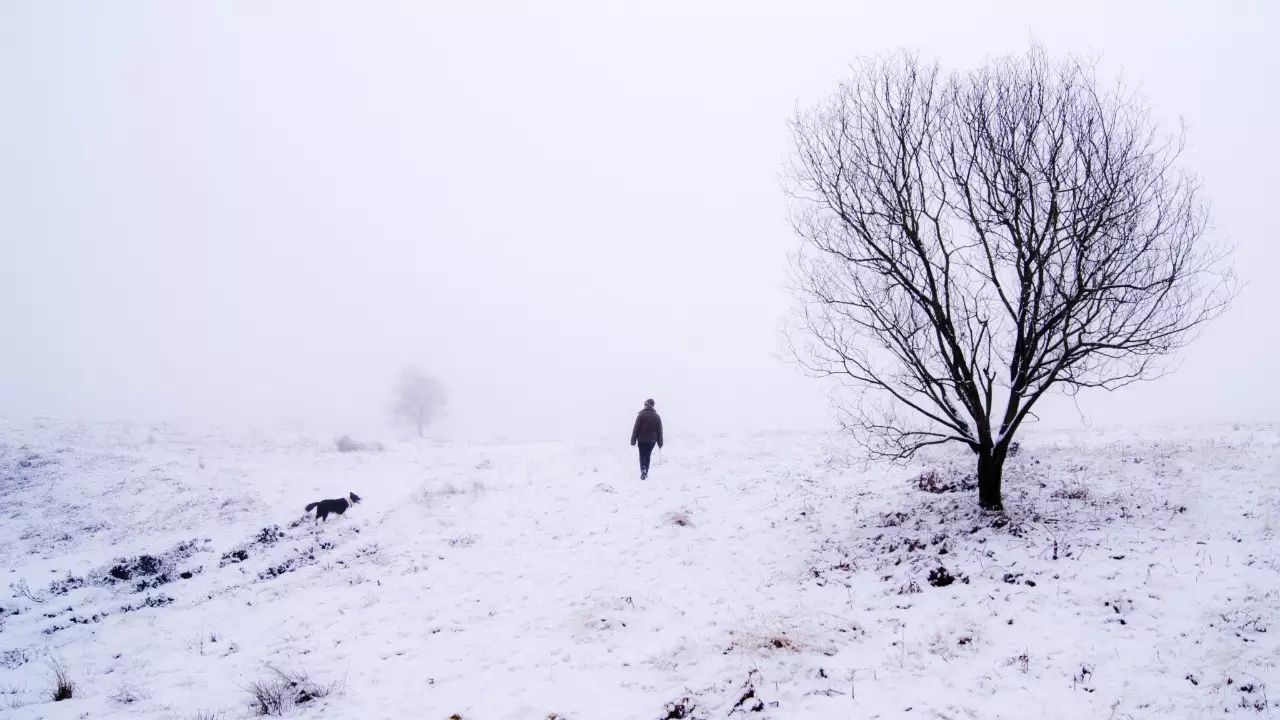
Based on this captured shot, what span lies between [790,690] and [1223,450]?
13400 millimetres

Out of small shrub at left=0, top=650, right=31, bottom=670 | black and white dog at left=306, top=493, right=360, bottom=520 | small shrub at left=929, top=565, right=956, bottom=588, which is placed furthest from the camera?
black and white dog at left=306, top=493, right=360, bottom=520

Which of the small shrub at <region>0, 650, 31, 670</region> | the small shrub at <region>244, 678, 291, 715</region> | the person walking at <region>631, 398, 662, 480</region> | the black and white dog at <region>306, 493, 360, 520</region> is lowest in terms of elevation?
the small shrub at <region>0, 650, 31, 670</region>

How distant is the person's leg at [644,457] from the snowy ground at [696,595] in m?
0.72

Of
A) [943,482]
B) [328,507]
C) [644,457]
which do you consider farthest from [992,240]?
[328,507]

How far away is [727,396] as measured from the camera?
121 m

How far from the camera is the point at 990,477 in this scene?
1148 cm

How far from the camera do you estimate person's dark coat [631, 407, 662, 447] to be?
1936cm

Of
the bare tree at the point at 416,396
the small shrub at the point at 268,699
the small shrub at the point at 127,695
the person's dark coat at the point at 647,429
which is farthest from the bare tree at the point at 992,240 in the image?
the bare tree at the point at 416,396

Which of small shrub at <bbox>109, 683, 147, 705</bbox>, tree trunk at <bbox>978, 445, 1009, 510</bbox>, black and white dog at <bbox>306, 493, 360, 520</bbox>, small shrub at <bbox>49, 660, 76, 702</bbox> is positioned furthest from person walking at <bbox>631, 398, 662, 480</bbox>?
small shrub at <bbox>49, 660, 76, 702</bbox>

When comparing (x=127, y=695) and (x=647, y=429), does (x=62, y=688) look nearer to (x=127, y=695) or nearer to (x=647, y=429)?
(x=127, y=695)

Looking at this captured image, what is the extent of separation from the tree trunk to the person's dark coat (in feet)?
32.7

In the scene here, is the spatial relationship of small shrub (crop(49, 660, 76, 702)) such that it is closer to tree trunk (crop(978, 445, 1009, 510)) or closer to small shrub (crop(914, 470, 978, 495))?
tree trunk (crop(978, 445, 1009, 510))

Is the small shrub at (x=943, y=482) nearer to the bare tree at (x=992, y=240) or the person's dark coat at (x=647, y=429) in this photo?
the bare tree at (x=992, y=240)

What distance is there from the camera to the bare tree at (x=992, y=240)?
9.96 metres
